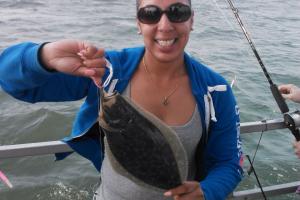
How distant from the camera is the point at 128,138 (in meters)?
2.02

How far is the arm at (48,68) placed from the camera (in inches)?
77.5

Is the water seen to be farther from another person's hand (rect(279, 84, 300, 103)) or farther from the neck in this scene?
the neck

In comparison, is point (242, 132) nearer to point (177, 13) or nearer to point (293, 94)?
point (293, 94)

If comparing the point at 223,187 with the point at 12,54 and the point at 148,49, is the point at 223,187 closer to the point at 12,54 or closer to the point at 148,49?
the point at 148,49

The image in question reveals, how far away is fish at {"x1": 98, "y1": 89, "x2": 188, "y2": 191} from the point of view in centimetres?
194

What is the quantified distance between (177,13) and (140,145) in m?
0.75

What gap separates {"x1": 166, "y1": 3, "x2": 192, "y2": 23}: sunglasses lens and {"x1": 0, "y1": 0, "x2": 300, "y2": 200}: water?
285 centimetres

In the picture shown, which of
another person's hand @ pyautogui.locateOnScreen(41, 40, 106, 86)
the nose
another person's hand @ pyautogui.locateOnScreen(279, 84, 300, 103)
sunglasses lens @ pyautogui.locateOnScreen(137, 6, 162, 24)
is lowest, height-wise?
another person's hand @ pyautogui.locateOnScreen(279, 84, 300, 103)

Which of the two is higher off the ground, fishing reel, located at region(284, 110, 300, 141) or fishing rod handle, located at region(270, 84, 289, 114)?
fishing rod handle, located at region(270, 84, 289, 114)

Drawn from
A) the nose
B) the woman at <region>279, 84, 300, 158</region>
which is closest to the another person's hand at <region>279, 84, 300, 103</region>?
the woman at <region>279, 84, 300, 158</region>

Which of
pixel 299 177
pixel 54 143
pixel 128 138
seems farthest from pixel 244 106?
pixel 128 138

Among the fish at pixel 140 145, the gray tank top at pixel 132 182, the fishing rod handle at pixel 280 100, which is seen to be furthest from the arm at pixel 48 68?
the fishing rod handle at pixel 280 100

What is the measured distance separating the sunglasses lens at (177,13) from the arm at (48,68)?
486 millimetres

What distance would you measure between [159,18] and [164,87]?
1.57ft
